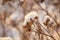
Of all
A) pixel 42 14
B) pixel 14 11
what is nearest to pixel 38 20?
pixel 42 14

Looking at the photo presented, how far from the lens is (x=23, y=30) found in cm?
154

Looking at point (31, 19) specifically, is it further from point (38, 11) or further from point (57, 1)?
point (57, 1)

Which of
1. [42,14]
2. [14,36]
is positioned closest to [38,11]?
[42,14]

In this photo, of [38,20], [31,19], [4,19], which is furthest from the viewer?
[4,19]

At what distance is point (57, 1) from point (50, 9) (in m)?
0.11

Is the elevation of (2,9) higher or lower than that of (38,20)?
higher

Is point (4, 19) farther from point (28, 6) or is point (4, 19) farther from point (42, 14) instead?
point (42, 14)

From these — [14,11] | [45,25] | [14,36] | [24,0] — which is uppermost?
[24,0]

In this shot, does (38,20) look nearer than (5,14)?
Yes

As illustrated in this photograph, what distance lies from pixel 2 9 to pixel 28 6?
0.28 meters

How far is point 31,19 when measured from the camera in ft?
4.53

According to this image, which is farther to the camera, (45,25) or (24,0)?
(24,0)

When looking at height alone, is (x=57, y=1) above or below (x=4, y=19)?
above

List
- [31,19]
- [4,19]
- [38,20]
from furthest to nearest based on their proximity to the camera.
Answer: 1. [4,19]
2. [38,20]
3. [31,19]
